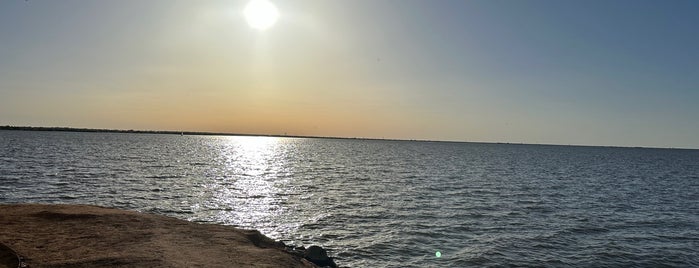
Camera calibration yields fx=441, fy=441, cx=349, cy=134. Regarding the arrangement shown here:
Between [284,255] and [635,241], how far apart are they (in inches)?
847

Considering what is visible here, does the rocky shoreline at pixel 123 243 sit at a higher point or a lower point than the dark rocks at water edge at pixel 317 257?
higher

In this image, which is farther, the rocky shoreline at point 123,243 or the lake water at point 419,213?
the lake water at point 419,213

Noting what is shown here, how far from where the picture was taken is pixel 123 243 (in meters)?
15.7

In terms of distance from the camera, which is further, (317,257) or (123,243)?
(317,257)

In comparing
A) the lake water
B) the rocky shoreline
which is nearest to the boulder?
the rocky shoreline

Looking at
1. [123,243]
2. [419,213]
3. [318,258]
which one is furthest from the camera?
[419,213]

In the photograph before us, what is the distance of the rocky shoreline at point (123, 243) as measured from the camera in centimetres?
1364

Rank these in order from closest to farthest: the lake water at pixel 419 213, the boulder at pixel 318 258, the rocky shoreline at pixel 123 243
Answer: the rocky shoreline at pixel 123 243
the boulder at pixel 318 258
the lake water at pixel 419 213

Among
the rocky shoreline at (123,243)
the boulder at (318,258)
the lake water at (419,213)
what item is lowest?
the lake water at (419,213)

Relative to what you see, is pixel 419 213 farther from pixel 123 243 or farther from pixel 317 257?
pixel 123 243

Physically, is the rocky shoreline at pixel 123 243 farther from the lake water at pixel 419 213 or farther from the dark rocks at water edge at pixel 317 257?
the lake water at pixel 419 213

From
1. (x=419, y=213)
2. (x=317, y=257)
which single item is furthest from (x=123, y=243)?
(x=419, y=213)

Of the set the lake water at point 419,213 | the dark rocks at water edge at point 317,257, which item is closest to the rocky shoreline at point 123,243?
the dark rocks at water edge at point 317,257

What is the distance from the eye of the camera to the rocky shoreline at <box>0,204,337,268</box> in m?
13.6
